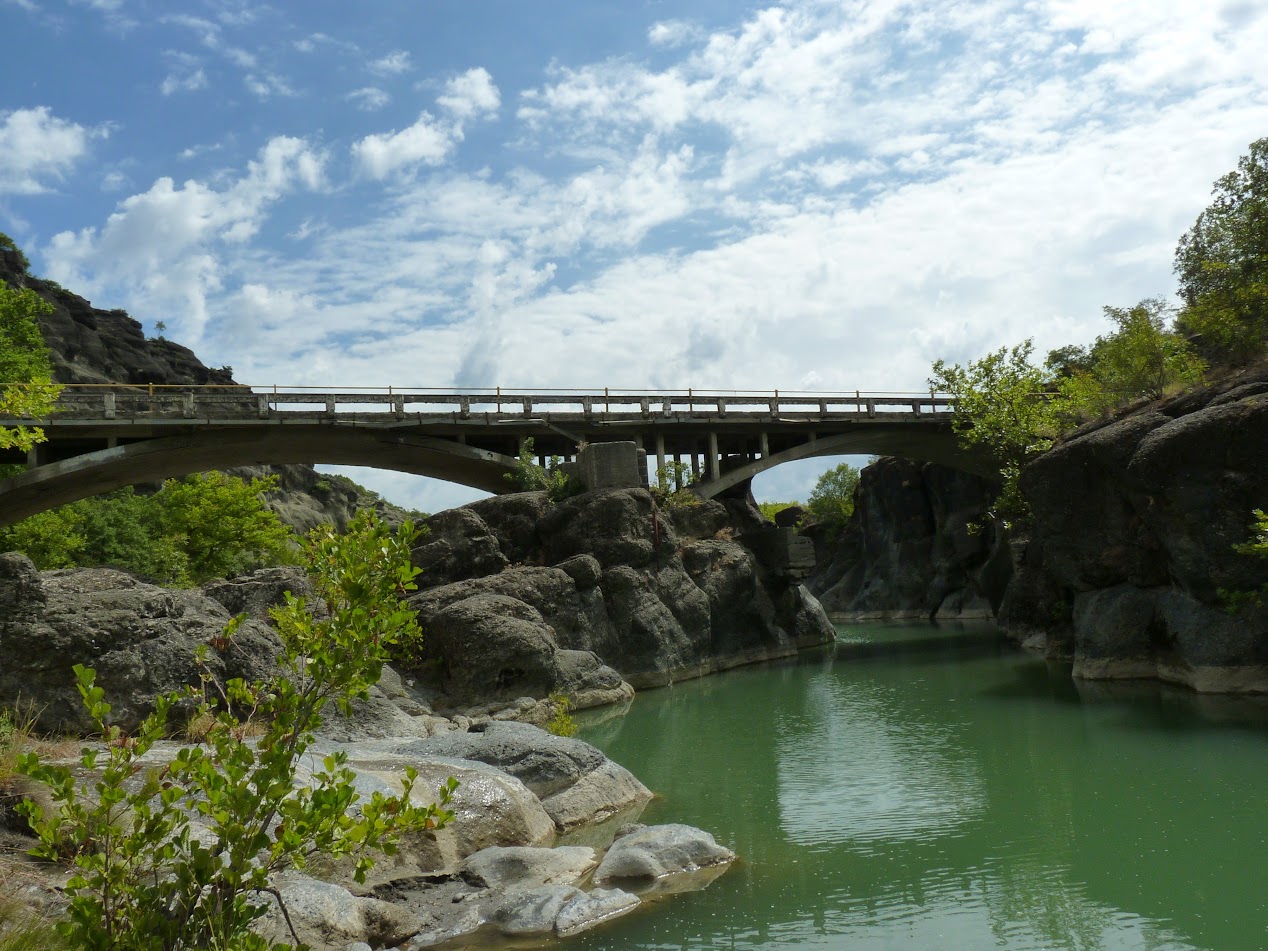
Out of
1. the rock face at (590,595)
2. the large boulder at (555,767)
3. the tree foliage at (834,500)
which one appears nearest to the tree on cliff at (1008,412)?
the rock face at (590,595)

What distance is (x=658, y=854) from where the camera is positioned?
28.5 feet

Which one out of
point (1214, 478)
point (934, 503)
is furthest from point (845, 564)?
point (1214, 478)

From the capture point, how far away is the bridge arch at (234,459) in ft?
96.1

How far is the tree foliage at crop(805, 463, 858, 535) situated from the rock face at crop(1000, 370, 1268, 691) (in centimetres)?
4096

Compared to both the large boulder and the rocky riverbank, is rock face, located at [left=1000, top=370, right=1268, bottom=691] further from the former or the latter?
the large boulder

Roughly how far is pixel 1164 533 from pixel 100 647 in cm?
1688

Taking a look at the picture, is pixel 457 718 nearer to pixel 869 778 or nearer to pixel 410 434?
pixel 869 778

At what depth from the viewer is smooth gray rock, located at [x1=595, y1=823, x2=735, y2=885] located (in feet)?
27.4

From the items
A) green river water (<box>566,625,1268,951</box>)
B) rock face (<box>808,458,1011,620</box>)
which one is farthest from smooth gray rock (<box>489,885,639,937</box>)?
rock face (<box>808,458,1011,620</box>)

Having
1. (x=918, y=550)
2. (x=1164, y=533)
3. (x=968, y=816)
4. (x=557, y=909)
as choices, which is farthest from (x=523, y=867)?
(x=918, y=550)

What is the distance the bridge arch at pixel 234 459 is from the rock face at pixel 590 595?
20.3ft

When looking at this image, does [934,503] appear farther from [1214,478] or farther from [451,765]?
[451,765]

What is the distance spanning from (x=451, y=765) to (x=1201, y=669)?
45.5 feet

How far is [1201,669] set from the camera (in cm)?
1741
